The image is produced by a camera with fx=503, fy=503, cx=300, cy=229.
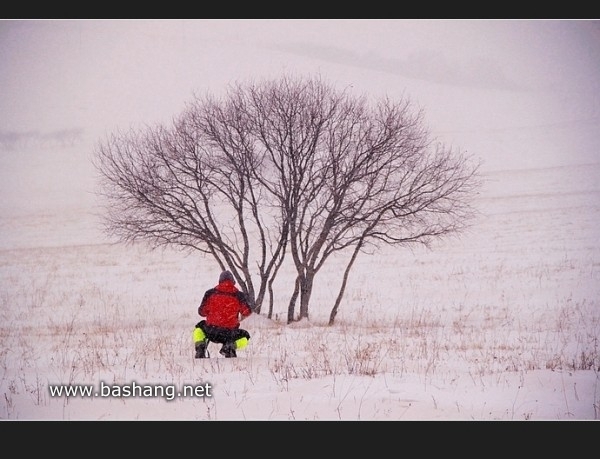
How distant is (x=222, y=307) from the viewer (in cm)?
902

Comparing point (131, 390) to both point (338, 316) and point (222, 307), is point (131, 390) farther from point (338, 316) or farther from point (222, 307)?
point (338, 316)

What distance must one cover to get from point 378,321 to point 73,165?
72081 millimetres

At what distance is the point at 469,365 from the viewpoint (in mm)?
8398

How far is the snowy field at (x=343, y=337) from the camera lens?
22.0ft

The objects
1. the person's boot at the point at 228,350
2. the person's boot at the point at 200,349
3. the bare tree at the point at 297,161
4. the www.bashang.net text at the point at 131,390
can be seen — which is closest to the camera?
the www.bashang.net text at the point at 131,390

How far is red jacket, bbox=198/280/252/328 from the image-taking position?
9016 millimetres

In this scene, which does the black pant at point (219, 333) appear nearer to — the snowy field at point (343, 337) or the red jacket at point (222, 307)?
the red jacket at point (222, 307)

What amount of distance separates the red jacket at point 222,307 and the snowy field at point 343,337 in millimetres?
668

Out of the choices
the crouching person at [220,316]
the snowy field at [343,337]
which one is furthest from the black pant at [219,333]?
the snowy field at [343,337]

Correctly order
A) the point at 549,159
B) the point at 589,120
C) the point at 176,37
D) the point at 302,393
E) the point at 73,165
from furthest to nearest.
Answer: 1. the point at 589,120
2. the point at 73,165
3. the point at 176,37
4. the point at 549,159
5. the point at 302,393

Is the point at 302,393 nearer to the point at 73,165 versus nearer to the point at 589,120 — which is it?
the point at 73,165

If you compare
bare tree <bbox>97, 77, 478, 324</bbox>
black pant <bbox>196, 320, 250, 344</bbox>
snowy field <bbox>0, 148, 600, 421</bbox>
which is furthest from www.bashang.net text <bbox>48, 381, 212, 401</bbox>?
bare tree <bbox>97, 77, 478, 324</bbox>

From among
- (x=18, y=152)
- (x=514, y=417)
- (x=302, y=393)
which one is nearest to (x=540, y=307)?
(x=514, y=417)

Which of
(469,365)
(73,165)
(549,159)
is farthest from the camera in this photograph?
(73,165)
